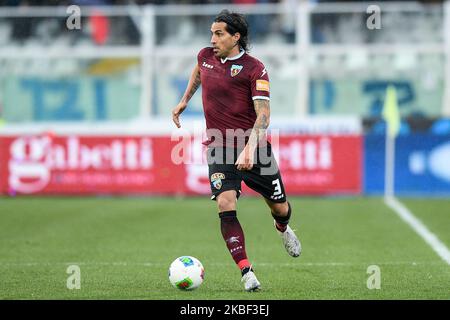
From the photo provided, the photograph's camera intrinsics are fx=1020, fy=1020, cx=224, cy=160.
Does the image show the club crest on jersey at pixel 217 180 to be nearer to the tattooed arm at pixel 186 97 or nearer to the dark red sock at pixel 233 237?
the dark red sock at pixel 233 237

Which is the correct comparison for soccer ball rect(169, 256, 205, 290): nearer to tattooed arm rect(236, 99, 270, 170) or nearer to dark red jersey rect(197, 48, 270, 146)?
tattooed arm rect(236, 99, 270, 170)

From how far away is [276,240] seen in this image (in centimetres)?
1275

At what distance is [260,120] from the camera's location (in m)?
8.72

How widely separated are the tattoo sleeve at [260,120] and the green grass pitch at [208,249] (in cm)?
129

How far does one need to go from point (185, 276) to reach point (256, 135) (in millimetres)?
1332

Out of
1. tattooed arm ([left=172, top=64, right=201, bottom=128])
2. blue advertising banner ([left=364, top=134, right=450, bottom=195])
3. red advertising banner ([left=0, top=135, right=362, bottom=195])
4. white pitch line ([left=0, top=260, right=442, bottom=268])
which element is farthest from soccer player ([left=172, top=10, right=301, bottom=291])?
blue advertising banner ([left=364, top=134, right=450, bottom=195])

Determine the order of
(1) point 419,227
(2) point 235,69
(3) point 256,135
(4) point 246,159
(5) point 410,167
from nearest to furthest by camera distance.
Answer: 1. (4) point 246,159
2. (3) point 256,135
3. (2) point 235,69
4. (1) point 419,227
5. (5) point 410,167

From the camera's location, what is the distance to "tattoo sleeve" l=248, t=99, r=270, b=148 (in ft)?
28.5

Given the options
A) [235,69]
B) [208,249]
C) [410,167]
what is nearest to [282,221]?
[235,69]

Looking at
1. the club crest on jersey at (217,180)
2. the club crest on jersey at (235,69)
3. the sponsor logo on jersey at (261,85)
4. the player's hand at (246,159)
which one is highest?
the club crest on jersey at (235,69)

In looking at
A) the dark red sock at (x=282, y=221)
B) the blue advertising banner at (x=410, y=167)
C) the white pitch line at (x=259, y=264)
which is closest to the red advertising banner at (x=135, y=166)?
the blue advertising banner at (x=410, y=167)

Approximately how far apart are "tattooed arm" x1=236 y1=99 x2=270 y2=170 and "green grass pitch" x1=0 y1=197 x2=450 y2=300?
1.07m

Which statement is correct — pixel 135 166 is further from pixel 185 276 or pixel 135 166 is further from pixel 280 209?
pixel 185 276

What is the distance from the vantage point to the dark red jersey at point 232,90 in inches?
348
